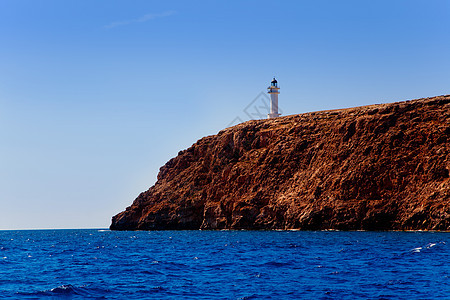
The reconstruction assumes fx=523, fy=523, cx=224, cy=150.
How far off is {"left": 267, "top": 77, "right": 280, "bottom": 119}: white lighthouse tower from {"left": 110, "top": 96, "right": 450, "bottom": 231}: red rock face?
8134 millimetres

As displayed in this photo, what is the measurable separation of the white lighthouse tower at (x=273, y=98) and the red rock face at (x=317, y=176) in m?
8.13

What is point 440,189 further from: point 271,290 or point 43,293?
point 43,293

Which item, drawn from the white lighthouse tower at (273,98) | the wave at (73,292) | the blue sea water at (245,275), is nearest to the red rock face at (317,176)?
→ the white lighthouse tower at (273,98)

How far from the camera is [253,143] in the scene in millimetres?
114688

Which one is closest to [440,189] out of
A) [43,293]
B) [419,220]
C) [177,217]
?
[419,220]

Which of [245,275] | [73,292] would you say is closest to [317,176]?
[245,275]

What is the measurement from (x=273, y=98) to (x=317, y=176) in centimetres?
3784

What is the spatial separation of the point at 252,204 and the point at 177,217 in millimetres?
18921

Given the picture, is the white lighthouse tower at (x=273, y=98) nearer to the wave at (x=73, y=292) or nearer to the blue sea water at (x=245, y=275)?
the blue sea water at (x=245, y=275)

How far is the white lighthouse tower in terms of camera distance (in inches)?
5049

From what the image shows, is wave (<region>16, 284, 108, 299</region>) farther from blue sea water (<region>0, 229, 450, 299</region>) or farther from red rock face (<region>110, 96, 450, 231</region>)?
red rock face (<region>110, 96, 450, 231</region>)

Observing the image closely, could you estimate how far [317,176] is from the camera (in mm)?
96812

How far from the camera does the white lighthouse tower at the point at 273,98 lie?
128250 mm

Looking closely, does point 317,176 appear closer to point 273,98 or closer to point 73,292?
point 273,98
